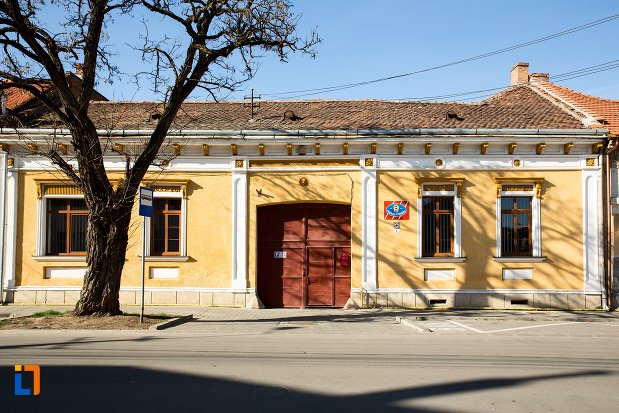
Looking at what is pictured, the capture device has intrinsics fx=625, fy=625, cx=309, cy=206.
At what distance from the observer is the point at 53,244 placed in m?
17.9

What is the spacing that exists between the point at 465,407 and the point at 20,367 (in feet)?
18.7

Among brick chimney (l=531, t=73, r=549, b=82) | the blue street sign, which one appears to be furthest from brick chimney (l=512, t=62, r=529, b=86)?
the blue street sign

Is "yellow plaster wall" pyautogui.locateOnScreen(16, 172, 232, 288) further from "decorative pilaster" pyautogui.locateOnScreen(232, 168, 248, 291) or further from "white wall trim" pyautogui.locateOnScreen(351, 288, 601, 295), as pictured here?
"white wall trim" pyautogui.locateOnScreen(351, 288, 601, 295)

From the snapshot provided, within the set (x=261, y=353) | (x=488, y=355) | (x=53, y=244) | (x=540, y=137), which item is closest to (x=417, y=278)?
(x=540, y=137)

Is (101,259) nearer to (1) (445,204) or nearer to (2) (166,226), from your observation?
(2) (166,226)

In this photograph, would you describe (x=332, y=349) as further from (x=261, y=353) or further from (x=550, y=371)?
(x=550, y=371)

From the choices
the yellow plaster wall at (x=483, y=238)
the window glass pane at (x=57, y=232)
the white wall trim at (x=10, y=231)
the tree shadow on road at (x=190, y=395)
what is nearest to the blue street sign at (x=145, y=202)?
the tree shadow on road at (x=190, y=395)

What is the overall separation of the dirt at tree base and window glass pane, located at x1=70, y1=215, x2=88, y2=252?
14.4 feet

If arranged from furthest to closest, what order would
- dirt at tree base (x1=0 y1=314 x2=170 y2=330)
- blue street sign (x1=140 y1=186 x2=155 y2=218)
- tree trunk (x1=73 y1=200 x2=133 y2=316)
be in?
tree trunk (x1=73 y1=200 x2=133 y2=316), blue street sign (x1=140 y1=186 x2=155 y2=218), dirt at tree base (x1=0 y1=314 x2=170 y2=330)

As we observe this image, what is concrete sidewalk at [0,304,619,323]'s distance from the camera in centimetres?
1540

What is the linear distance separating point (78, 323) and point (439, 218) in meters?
9.97

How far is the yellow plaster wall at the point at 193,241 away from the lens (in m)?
17.6

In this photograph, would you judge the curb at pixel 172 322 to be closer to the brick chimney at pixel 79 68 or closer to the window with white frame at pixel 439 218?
the brick chimney at pixel 79 68

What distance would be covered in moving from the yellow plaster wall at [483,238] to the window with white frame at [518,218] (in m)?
0.17
